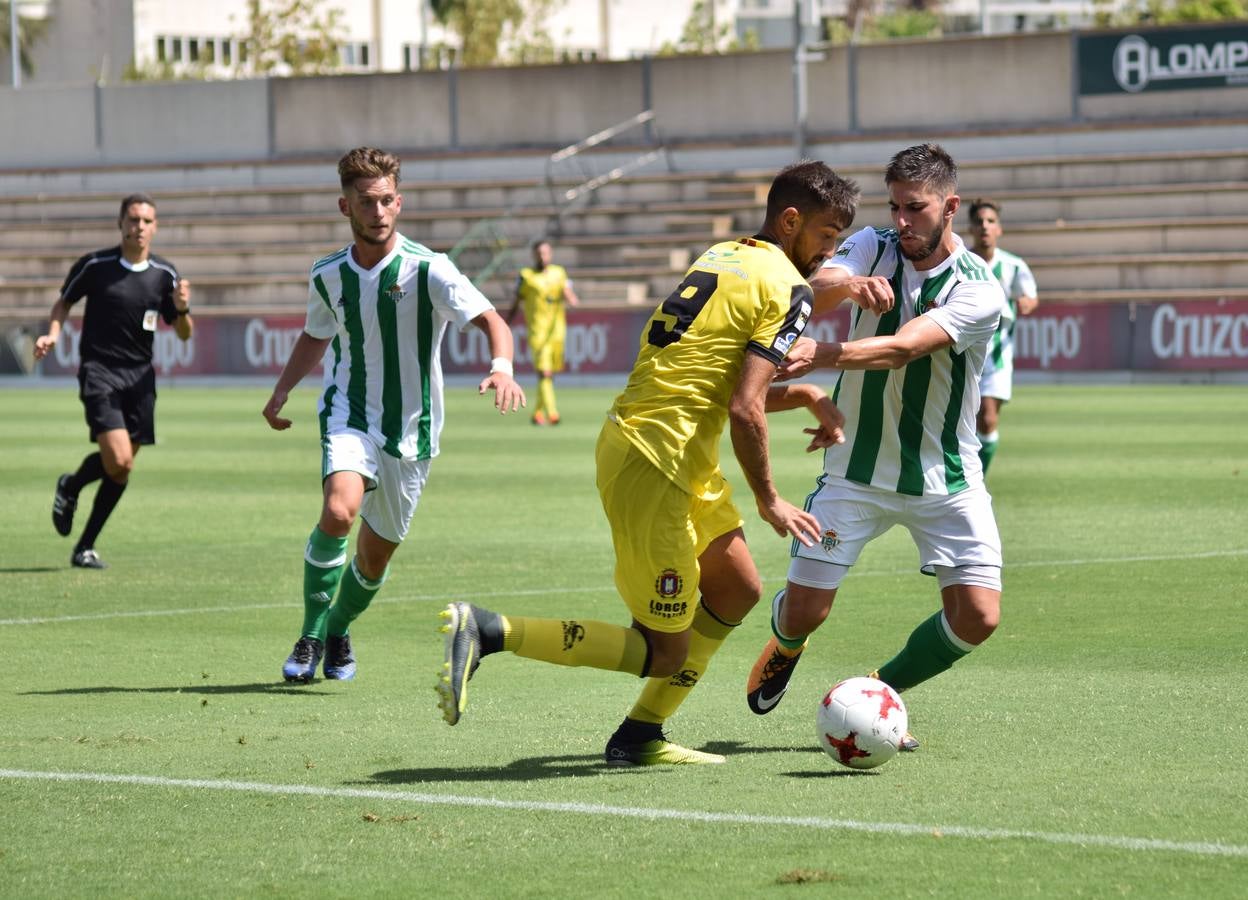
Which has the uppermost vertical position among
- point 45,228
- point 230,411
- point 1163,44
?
point 1163,44

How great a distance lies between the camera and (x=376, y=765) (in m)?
6.21

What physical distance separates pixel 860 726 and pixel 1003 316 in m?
8.08

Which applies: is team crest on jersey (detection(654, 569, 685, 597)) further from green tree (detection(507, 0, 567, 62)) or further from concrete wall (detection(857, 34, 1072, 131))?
green tree (detection(507, 0, 567, 62))

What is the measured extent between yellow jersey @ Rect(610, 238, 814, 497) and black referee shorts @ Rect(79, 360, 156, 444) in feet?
21.1

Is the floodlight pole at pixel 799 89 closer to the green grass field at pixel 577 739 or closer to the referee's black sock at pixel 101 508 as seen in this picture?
the green grass field at pixel 577 739

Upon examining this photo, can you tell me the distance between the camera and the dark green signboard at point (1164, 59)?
3512 cm

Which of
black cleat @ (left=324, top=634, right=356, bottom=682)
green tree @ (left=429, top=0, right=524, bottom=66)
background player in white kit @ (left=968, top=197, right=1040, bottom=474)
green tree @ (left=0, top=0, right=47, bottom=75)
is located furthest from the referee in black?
green tree @ (left=0, top=0, right=47, bottom=75)

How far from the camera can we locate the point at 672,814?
214 inches

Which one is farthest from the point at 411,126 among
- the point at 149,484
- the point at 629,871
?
the point at 629,871

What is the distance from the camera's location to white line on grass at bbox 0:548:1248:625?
32.0 ft

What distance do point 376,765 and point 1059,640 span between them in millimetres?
3588

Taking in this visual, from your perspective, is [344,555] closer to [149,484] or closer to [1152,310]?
[149,484]

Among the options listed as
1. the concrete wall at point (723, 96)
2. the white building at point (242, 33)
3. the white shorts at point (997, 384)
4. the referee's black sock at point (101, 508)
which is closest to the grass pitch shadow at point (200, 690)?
the referee's black sock at point (101, 508)

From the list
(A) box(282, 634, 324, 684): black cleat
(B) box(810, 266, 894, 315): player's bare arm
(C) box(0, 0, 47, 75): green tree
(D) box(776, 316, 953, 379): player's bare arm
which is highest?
(C) box(0, 0, 47, 75): green tree
